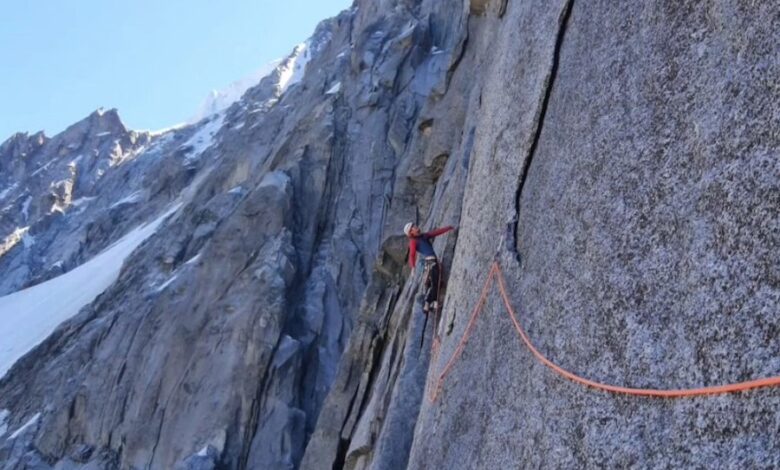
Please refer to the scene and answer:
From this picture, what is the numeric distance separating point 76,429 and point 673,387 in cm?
3493

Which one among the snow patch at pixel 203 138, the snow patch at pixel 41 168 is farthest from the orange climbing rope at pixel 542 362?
the snow patch at pixel 41 168

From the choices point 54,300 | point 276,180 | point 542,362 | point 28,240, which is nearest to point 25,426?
point 276,180

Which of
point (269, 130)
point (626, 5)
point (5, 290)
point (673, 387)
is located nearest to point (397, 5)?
point (269, 130)

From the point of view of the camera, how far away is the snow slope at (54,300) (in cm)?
5766

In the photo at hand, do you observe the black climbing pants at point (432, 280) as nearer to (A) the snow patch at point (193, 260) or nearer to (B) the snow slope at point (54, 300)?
(A) the snow patch at point (193, 260)

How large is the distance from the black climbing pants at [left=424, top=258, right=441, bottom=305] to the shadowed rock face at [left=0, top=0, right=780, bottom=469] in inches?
19.6

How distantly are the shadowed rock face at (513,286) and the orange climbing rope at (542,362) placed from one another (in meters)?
0.07

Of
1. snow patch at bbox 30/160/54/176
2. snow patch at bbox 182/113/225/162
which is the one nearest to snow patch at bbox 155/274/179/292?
snow patch at bbox 182/113/225/162

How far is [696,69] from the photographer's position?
565 centimetres

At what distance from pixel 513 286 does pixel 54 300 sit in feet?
211

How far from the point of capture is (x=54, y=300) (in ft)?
214

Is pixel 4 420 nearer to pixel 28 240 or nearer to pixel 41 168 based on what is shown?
pixel 28 240

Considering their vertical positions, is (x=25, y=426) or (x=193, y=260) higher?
(x=193, y=260)

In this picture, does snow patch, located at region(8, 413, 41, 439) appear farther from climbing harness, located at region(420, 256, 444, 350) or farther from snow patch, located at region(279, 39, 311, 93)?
snow patch, located at region(279, 39, 311, 93)
